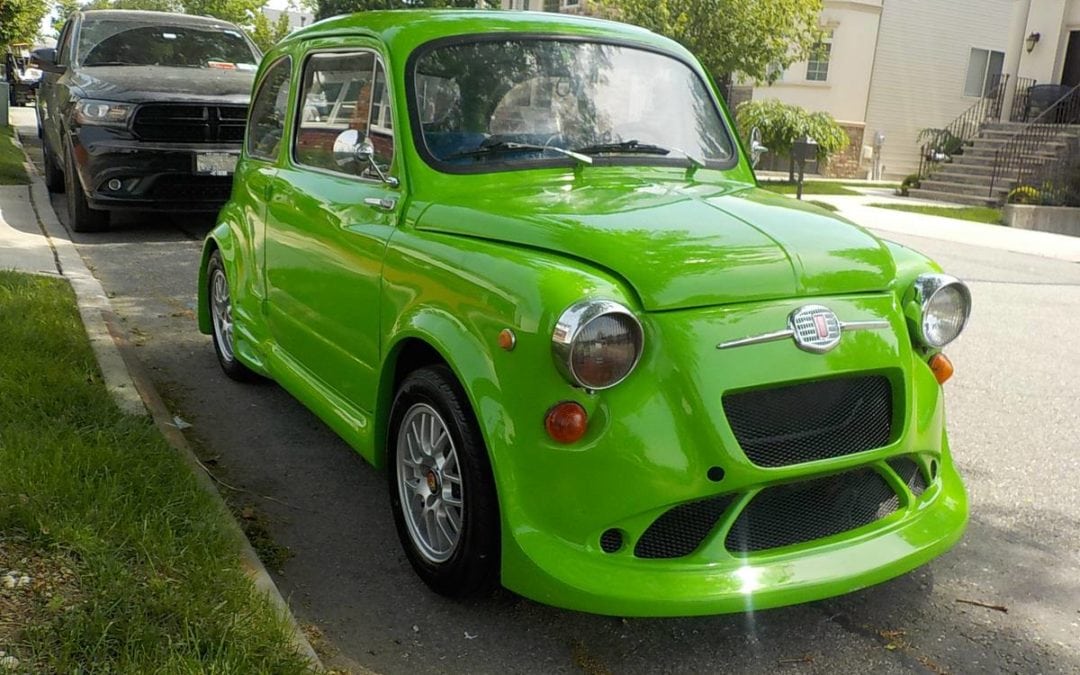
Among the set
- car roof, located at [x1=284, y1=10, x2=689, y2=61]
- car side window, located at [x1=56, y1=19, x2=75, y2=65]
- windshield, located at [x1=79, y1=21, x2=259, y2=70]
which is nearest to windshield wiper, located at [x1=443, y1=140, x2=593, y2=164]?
car roof, located at [x1=284, y1=10, x2=689, y2=61]

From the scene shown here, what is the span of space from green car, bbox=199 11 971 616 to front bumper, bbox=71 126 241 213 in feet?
18.2

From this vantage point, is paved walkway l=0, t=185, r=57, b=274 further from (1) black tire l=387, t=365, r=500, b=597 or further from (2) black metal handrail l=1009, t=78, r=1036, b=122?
(2) black metal handrail l=1009, t=78, r=1036, b=122

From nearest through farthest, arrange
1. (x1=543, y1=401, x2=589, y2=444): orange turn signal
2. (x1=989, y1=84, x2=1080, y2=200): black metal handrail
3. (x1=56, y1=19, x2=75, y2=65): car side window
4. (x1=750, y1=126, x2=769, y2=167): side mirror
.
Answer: (x1=543, y1=401, x2=589, y2=444): orange turn signal, (x1=750, y1=126, x2=769, y2=167): side mirror, (x1=56, y1=19, x2=75, y2=65): car side window, (x1=989, y1=84, x2=1080, y2=200): black metal handrail

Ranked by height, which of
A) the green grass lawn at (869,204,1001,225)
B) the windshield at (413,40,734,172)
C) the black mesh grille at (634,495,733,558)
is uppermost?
the windshield at (413,40,734,172)

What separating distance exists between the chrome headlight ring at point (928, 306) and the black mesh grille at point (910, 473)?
379 millimetres

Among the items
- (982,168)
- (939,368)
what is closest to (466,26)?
(939,368)

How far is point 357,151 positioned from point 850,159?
26.2 metres

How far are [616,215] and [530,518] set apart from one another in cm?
102

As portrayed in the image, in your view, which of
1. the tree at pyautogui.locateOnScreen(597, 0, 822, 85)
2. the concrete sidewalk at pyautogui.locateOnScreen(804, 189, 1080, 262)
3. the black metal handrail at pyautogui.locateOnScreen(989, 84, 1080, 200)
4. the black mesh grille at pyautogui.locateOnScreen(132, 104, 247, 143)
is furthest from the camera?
the black metal handrail at pyautogui.locateOnScreen(989, 84, 1080, 200)

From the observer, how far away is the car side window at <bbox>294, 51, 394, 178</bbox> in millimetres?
3869

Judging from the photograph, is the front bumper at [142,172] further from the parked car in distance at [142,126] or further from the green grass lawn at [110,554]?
the green grass lawn at [110,554]

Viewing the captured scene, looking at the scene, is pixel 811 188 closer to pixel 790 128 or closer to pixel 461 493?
pixel 790 128

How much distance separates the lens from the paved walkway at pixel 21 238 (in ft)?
24.5

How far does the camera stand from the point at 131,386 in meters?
4.64
